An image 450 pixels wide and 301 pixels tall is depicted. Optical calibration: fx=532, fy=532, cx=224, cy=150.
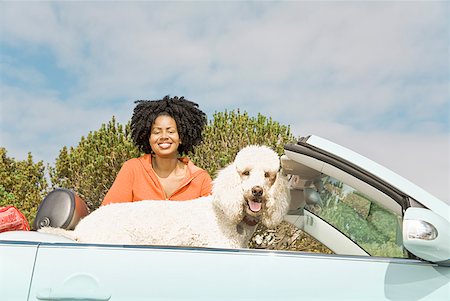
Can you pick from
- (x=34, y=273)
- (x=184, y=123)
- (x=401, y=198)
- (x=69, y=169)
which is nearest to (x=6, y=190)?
(x=69, y=169)

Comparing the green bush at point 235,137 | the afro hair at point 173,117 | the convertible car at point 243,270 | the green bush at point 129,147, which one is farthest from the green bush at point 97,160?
the convertible car at point 243,270

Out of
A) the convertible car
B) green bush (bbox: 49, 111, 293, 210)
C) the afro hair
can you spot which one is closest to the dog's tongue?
the convertible car

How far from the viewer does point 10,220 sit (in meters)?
2.96

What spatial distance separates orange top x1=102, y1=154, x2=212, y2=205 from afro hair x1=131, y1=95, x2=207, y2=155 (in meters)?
0.37

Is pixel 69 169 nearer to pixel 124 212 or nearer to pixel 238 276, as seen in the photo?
pixel 124 212

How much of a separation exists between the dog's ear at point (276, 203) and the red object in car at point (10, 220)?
1.38m

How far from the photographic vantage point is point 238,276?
2.19 metres

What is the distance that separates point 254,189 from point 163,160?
101 centimetres

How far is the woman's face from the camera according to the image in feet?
12.3

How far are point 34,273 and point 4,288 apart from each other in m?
0.13

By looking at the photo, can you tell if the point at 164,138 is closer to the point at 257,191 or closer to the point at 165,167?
the point at 165,167

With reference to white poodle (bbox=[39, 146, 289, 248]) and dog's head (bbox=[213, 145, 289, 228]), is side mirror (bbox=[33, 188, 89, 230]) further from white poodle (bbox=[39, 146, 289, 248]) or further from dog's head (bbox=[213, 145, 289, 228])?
dog's head (bbox=[213, 145, 289, 228])

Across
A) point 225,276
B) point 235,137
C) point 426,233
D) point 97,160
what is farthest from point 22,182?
point 426,233

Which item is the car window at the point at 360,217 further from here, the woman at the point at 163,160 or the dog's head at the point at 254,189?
the woman at the point at 163,160
